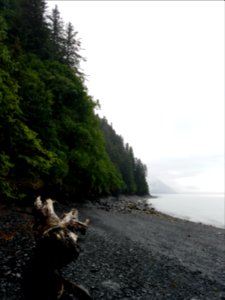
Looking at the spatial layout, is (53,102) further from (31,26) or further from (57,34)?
(57,34)

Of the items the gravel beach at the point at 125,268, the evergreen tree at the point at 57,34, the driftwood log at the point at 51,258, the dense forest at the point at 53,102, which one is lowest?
the gravel beach at the point at 125,268

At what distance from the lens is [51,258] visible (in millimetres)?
5855

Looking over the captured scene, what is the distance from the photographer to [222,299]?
28.9ft

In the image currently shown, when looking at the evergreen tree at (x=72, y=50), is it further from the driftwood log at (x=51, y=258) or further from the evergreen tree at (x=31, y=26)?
the driftwood log at (x=51, y=258)

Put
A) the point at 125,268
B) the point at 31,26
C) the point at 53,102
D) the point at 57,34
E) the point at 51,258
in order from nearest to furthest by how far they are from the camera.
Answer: the point at 51,258, the point at 125,268, the point at 53,102, the point at 31,26, the point at 57,34

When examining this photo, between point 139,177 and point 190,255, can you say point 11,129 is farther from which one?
point 139,177

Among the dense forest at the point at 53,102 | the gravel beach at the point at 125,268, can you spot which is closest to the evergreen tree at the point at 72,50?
the dense forest at the point at 53,102

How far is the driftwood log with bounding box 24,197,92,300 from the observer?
18.7 ft

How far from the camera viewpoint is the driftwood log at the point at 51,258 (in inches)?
225

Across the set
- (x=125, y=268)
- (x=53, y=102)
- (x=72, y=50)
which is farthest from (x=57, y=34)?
(x=125, y=268)

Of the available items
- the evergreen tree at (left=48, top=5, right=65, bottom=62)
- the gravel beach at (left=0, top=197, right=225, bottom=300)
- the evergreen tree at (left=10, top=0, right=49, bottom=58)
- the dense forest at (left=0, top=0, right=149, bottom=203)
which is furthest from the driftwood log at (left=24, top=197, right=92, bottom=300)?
the evergreen tree at (left=48, top=5, right=65, bottom=62)

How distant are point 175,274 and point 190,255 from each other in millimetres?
4409

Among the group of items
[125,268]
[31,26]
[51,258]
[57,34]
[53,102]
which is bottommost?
[125,268]

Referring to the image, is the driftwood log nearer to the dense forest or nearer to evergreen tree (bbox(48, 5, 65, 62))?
the dense forest
